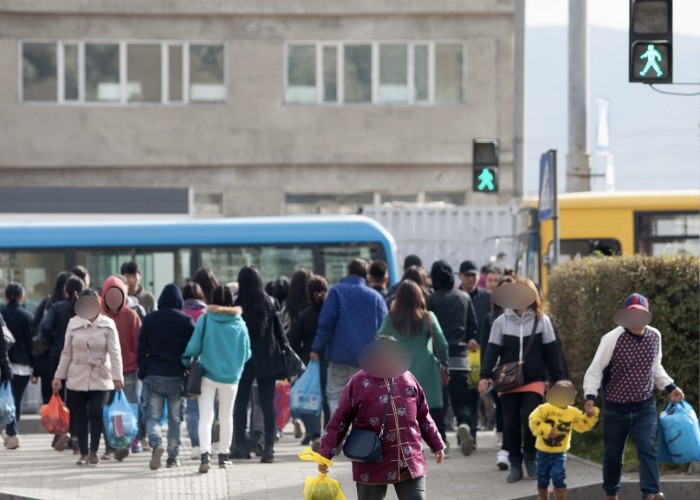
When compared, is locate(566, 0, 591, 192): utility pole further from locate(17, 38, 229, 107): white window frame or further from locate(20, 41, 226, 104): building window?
locate(20, 41, 226, 104): building window

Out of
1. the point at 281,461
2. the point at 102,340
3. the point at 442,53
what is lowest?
the point at 281,461

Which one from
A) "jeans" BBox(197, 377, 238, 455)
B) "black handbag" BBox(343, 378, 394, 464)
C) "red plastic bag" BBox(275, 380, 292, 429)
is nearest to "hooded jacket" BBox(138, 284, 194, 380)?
"jeans" BBox(197, 377, 238, 455)

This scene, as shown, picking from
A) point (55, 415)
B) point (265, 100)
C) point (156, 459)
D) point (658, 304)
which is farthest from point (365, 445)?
point (265, 100)

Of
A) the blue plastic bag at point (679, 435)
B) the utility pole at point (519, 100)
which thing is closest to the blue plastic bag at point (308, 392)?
the blue plastic bag at point (679, 435)

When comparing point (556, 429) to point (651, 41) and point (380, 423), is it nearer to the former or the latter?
point (380, 423)

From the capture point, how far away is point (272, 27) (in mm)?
35188

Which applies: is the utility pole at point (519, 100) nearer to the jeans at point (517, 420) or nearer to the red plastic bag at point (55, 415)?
the red plastic bag at point (55, 415)

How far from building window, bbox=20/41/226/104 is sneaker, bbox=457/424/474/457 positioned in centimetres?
2138

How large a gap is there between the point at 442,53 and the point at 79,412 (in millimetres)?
22338

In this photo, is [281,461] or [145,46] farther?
[145,46]

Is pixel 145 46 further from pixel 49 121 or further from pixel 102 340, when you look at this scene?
pixel 102 340

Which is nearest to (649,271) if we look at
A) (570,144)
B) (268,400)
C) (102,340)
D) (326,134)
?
(268,400)

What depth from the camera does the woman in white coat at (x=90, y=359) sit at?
45.6 feet

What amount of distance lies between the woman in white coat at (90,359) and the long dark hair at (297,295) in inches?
111
